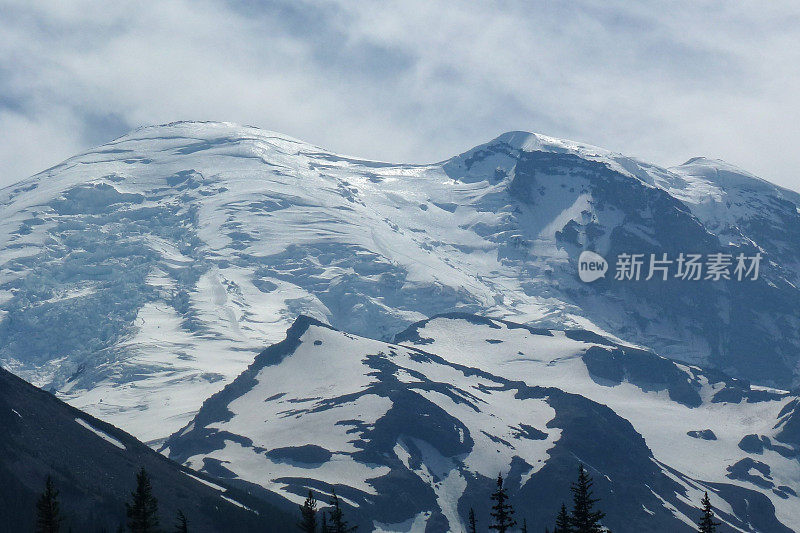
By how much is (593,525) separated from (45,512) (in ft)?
147

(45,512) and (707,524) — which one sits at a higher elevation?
(707,524)

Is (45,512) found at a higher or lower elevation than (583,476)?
lower

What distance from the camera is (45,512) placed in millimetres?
113312

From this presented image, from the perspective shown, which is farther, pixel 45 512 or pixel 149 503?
pixel 149 503

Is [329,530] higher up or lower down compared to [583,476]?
lower down

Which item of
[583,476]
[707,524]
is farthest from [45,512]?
[707,524]

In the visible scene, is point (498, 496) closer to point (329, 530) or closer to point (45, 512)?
point (329, 530)

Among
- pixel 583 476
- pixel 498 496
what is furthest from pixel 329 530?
pixel 583 476

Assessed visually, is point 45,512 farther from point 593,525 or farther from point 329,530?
point 593,525

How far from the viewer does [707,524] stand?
11469 centimetres

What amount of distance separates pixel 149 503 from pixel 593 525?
3762cm

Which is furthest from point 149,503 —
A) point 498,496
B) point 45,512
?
point 498,496

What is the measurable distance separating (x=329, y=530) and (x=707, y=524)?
30.7 meters

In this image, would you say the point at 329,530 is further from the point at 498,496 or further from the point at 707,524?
the point at 707,524
